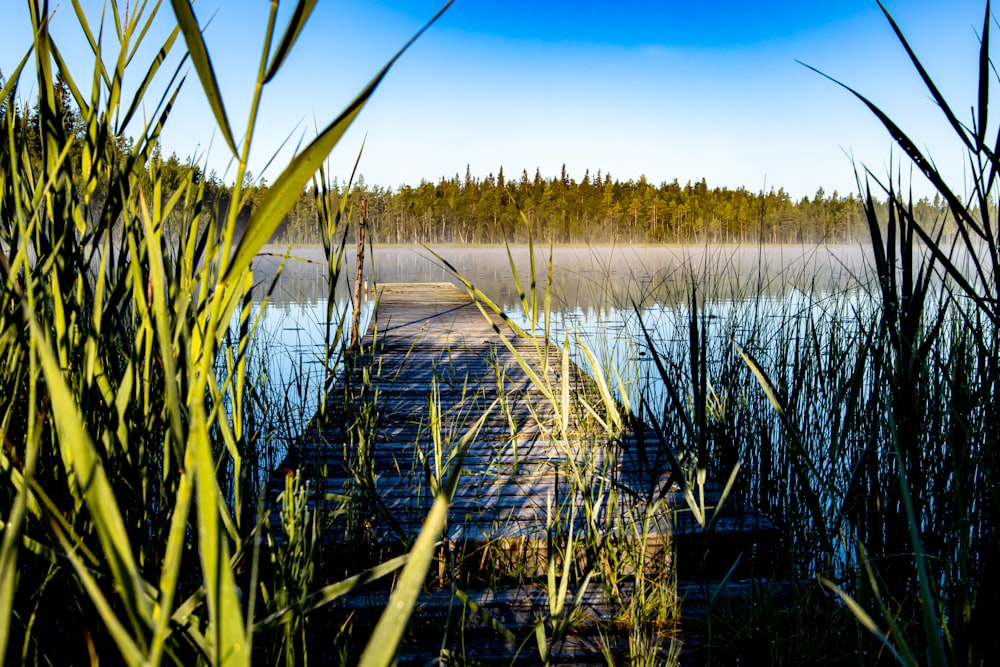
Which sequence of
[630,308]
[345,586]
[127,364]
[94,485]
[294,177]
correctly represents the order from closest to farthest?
[94,485], [294,177], [345,586], [127,364], [630,308]

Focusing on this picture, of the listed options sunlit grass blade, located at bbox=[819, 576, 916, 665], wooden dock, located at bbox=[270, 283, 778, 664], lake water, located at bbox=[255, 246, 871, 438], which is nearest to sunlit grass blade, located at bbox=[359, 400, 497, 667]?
sunlit grass blade, located at bbox=[819, 576, 916, 665]

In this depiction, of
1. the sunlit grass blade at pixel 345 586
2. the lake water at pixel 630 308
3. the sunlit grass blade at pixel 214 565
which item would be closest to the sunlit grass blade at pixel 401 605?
the sunlit grass blade at pixel 214 565

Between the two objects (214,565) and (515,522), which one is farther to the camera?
(515,522)

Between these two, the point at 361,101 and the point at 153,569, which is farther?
the point at 153,569

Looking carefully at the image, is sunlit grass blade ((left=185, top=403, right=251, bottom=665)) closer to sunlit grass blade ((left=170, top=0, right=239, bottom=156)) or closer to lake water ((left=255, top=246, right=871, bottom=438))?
sunlit grass blade ((left=170, top=0, right=239, bottom=156))

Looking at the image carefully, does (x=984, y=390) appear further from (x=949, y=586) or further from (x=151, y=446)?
(x=151, y=446)

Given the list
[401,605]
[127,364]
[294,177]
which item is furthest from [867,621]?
[127,364]

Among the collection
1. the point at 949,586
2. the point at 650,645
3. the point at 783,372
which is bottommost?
the point at 650,645

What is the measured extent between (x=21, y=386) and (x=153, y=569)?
15.6 inches

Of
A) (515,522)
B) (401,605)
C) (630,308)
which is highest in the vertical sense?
(401,605)

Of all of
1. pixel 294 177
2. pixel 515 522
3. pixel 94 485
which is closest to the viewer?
pixel 94 485

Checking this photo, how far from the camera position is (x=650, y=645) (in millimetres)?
1470

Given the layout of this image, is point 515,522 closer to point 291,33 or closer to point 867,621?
point 867,621

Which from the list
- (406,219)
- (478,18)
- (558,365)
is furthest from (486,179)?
(558,365)
